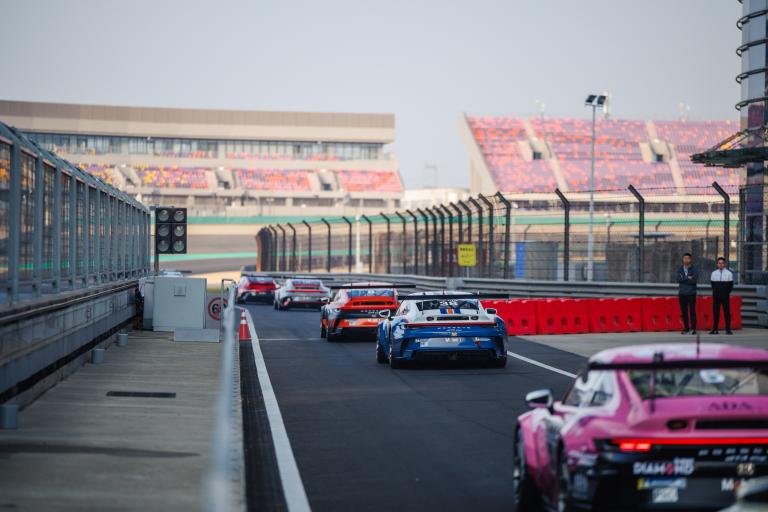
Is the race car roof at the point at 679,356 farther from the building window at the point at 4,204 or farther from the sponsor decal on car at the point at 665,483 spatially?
the building window at the point at 4,204

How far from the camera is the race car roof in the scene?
657 centimetres

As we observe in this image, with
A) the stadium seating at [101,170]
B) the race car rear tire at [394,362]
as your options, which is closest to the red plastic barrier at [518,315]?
the race car rear tire at [394,362]

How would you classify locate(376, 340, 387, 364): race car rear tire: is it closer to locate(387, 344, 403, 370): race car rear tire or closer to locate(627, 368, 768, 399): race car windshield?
locate(387, 344, 403, 370): race car rear tire

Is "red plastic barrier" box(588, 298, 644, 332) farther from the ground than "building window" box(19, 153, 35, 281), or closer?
closer

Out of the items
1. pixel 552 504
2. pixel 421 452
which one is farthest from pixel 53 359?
pixel 552 504

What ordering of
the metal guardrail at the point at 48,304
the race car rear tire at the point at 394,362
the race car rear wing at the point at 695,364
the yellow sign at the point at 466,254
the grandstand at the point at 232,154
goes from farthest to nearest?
the grandstand at the point at 232,154 → the yellow sign at the point at 466,254 → the race car rear tire at the point at 394,362 → the metal guardrail at the point at 48,304 → the race car rear wing at the point at 695,364

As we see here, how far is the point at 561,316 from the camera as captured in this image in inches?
1026

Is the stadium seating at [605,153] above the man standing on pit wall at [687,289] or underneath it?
above

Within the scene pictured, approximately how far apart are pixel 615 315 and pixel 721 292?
2.32 meters

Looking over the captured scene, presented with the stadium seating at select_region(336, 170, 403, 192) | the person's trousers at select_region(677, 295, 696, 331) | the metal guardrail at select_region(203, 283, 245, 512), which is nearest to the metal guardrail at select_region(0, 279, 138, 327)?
the metal guardrail at select_region(203, 283, 245, 512)

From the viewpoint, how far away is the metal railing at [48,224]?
11.3 metres

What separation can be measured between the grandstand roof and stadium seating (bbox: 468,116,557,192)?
28.4 meters

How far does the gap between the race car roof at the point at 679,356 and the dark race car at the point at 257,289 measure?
135 feet

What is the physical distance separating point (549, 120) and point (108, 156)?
1685 inches
